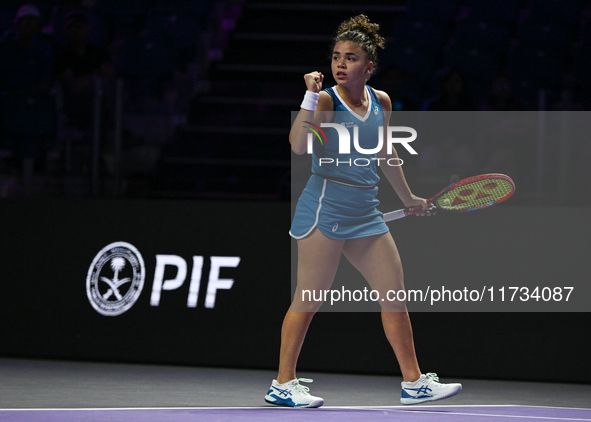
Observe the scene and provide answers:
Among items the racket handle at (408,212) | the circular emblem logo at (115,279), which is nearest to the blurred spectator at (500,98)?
the racket handle at (408,212)

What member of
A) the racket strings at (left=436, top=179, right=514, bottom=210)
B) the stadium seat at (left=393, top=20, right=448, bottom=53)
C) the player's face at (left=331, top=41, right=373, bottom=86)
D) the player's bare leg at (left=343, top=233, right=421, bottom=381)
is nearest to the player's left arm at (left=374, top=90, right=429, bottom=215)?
the racket strings at (left=436, top=179, right=514, bottom=210)

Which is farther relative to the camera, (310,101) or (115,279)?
(115,279)

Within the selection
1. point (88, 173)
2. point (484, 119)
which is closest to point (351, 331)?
point (484, 119)

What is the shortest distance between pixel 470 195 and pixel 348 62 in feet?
3.30

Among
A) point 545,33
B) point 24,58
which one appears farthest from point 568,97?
point 24,58

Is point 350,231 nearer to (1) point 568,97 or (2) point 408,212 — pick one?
(2) point 408,212

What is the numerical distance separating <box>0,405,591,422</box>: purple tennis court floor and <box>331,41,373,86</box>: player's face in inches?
60.8

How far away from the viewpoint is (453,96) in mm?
6859

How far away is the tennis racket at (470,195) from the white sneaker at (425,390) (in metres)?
0.85

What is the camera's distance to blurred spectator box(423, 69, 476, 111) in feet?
22.1

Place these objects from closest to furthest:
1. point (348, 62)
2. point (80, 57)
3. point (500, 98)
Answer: point (348, 62), point (500, 98), point (80, 57)

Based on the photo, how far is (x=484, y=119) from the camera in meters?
5.80

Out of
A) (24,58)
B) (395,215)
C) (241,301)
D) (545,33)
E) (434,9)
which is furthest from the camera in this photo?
(434,9)

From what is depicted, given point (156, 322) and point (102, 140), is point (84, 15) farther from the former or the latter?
point (156, 322)
